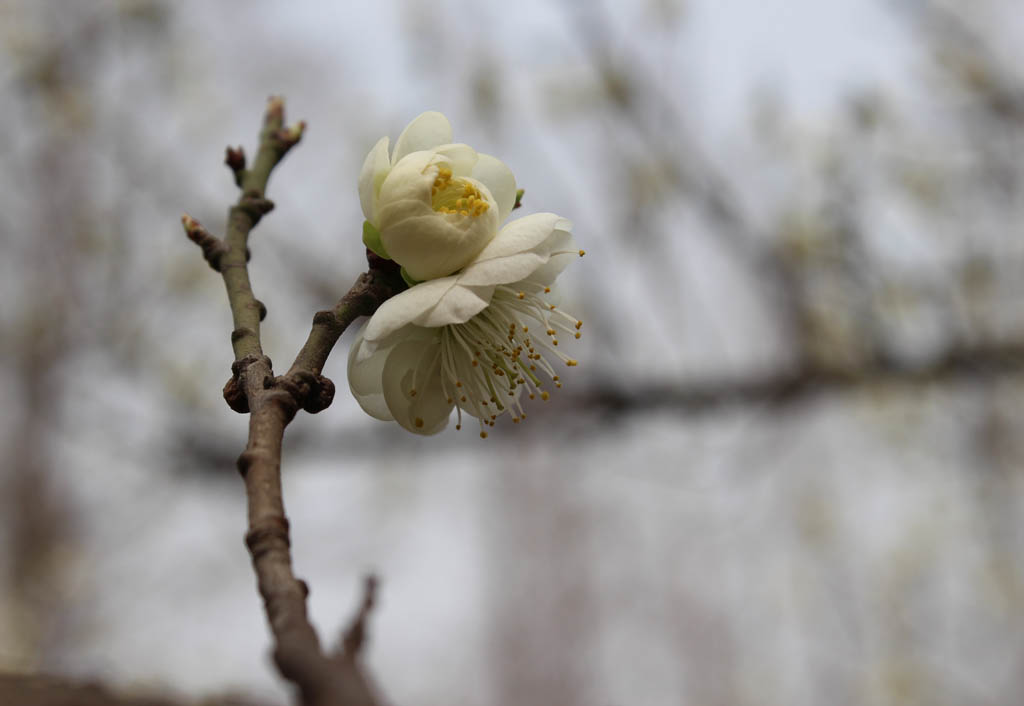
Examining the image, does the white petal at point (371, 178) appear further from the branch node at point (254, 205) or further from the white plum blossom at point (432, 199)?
the branch node at point (254, 205)

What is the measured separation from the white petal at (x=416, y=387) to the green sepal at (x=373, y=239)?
0.35ft

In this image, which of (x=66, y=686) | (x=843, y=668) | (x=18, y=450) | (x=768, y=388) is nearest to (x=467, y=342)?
(x=66, y=686)

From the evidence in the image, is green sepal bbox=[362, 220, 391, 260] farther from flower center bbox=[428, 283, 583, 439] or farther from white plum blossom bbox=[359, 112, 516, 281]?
flower center bbox=[428, 283, 583, 439]

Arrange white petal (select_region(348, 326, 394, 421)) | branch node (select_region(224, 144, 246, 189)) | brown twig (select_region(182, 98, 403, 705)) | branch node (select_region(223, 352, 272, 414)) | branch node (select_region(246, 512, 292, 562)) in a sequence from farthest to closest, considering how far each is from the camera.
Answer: branch node (select_region(224, 144, 246, 189)) → white petal (select_region(348, 326, 394, 421)) → branch node (select_region(223, 352, 272, 414)) → branch node (select_region(246, 512, 292, 562)) → brown twig (select_region(182, 98, 403, 705))

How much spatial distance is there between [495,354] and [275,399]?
15.3 inches

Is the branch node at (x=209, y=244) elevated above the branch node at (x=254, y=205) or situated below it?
below

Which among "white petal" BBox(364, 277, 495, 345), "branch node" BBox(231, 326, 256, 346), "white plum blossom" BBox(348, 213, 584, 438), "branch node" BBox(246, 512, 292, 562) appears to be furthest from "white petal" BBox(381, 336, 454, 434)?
"branch node" BBox(246, 512, 292, 562)

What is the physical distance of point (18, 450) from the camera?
228 inches

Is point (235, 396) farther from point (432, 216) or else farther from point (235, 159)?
point (235, 159)

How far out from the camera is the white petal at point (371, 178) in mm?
874

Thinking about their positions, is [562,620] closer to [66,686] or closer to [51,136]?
[51,136]

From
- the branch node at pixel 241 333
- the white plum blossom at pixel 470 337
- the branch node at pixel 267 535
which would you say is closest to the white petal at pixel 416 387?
the white plum blossom at pixel 470 337

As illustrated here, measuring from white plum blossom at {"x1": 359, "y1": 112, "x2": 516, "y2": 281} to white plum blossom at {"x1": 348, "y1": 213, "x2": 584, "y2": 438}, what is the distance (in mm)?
19

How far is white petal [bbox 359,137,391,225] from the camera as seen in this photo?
2.87 ft
